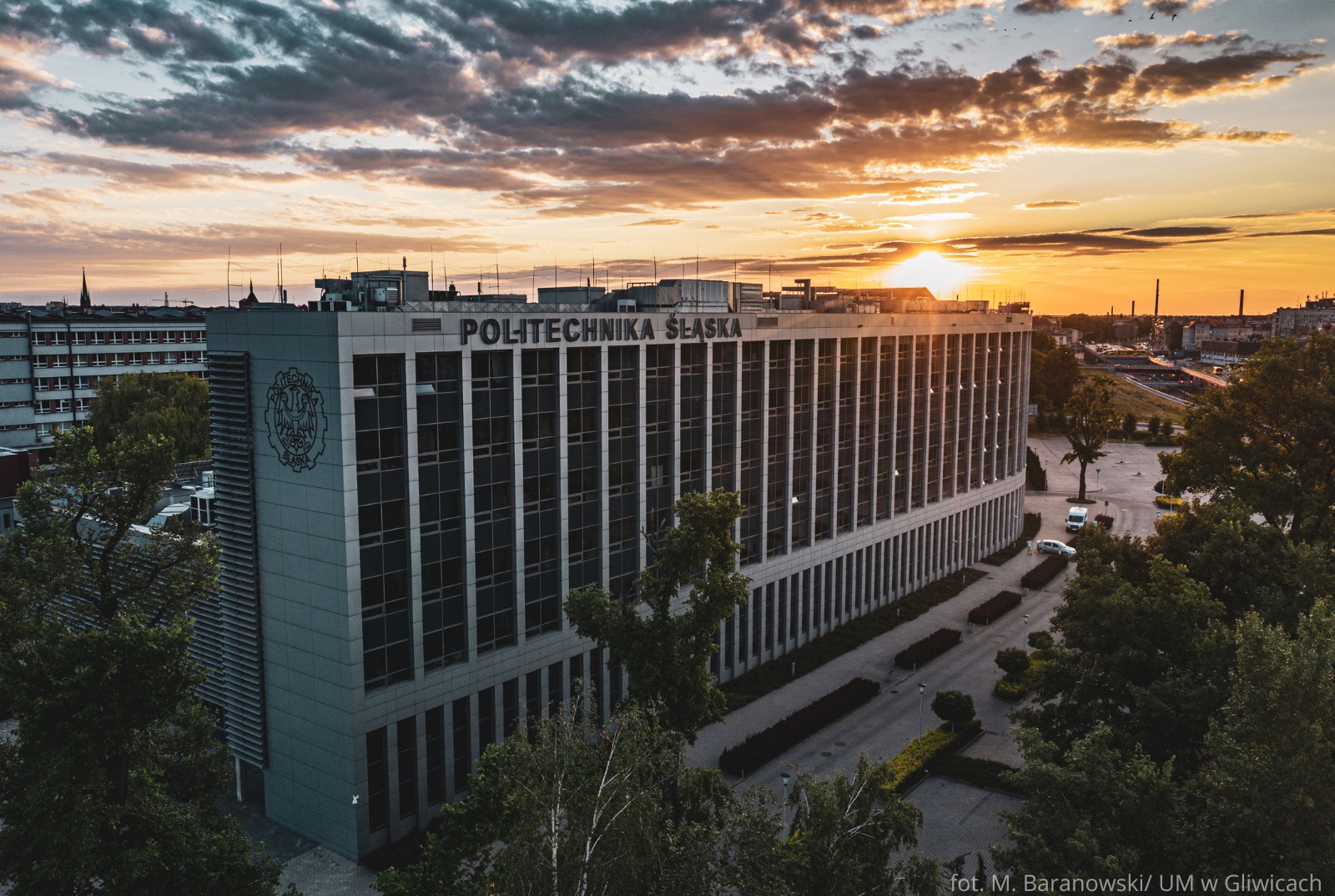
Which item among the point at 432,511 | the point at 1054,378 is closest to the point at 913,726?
the point at 432,511

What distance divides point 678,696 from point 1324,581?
29011 millimetres

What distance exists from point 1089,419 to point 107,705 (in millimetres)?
113711

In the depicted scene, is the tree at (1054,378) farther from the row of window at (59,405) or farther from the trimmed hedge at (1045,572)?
the row of window at (59,405)

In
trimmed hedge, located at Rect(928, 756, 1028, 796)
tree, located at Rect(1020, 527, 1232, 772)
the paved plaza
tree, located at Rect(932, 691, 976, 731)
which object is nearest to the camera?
tree, located at Rect(1020, 527, 1232, 772)

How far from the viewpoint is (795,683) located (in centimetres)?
5978

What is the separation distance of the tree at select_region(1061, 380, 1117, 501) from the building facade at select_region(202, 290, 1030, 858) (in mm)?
69227

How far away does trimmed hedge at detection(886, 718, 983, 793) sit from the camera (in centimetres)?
4688

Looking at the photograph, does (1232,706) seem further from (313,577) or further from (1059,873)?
(313,577)

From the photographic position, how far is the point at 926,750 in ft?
161

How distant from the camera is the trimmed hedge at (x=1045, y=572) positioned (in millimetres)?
81188

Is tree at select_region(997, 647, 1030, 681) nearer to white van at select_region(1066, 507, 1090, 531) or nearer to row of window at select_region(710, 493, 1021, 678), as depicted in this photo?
row of window at select_region(710, 493, 1021, 678)

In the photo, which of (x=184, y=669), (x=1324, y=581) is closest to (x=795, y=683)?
(x=1324, y=581)

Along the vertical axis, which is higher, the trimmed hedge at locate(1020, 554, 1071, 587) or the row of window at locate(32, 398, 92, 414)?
the row of window at locate(32, 398, 92, 414)

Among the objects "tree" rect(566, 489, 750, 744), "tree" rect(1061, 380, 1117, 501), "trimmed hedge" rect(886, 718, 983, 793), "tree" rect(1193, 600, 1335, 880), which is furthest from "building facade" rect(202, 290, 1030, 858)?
"tree" rect(1061, 380, 1117, 501)
